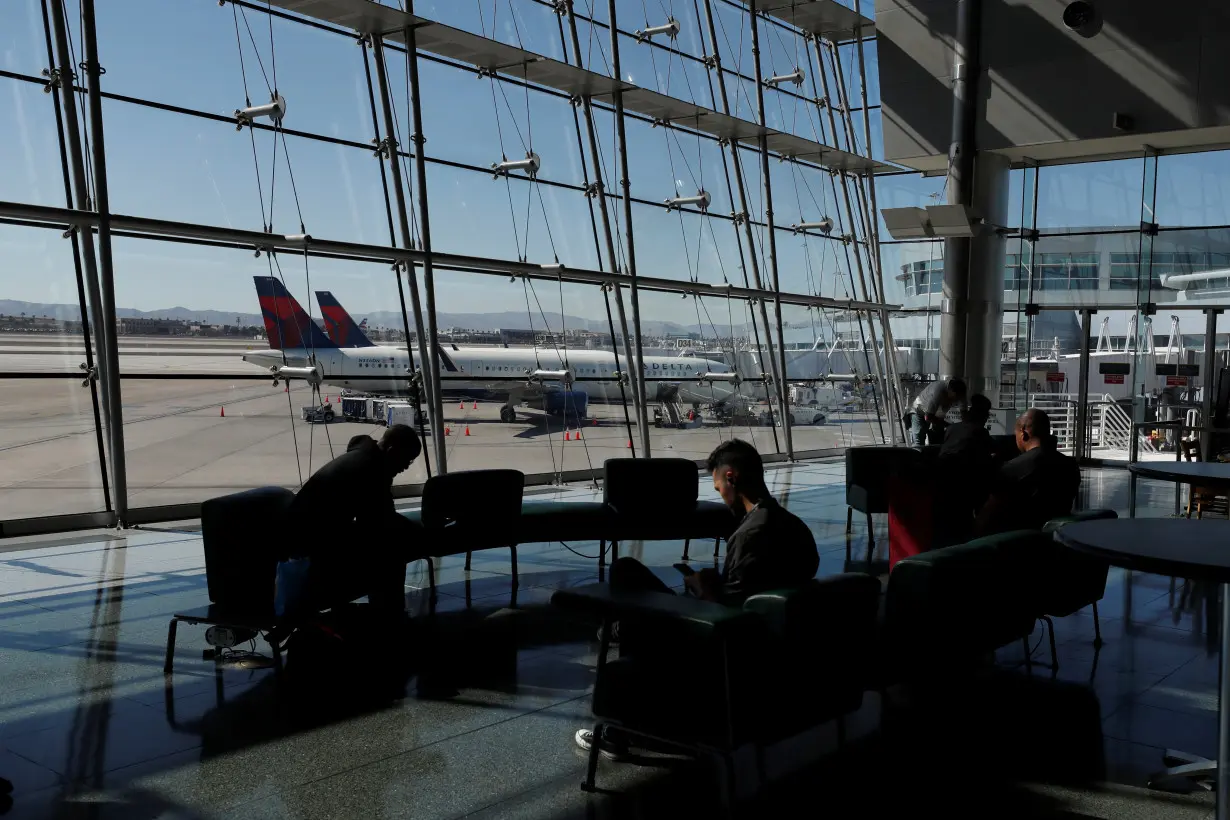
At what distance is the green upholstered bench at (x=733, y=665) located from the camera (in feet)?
9.69

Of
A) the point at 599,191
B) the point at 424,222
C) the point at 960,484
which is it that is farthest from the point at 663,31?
the point at 960,484

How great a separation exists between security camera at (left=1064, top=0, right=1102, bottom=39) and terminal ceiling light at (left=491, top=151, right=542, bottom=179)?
6966mm

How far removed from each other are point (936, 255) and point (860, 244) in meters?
1.38

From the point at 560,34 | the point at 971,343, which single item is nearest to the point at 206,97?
the point at 560,34

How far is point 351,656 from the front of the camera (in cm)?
460

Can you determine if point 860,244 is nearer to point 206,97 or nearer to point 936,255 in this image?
point 936,255

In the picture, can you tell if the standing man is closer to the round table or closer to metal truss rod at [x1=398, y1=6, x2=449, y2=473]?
metal truss rod at [x1=398, y1=6, x2=449, y2=473]

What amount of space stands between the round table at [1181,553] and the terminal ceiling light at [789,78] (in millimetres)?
12642

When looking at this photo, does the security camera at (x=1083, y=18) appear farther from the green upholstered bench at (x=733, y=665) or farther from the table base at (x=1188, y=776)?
the green upholstered bench at (x=733, y=665)

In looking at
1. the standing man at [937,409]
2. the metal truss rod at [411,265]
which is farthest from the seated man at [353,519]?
the standing man at [937,409]

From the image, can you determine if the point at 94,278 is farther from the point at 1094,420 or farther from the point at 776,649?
the point at 1094,420

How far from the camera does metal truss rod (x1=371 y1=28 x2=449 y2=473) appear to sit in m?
9.82

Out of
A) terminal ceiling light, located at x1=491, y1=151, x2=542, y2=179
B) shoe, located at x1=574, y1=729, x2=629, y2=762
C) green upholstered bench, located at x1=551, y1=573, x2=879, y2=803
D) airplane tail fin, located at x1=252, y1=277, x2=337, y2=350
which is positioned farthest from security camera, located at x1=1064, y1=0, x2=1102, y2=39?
shoe, located at x1=574, y1=729, x2=629, y2=762

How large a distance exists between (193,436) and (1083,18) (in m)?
11.3
